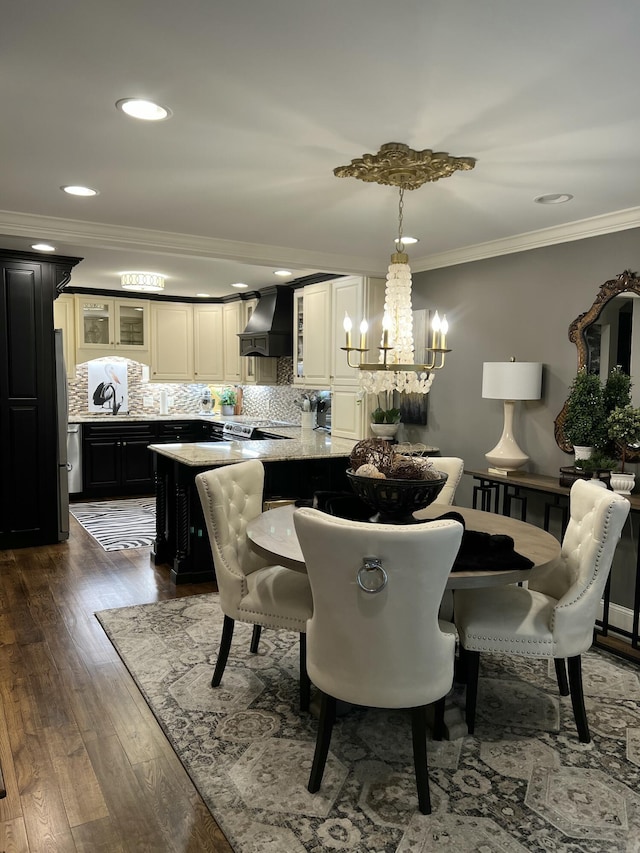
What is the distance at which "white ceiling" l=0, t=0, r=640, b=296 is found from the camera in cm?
167

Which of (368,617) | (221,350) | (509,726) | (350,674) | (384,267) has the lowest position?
(509,726)

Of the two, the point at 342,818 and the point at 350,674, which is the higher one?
the point at 350,674

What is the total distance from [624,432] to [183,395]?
6318mm

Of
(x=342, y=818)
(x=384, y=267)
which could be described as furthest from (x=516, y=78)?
(x=384, y=267)

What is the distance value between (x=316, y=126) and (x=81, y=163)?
1144mm

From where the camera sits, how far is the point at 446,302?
4883 mm

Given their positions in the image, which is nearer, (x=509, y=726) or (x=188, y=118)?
(x=188, y=118)

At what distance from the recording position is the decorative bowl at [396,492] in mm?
2436

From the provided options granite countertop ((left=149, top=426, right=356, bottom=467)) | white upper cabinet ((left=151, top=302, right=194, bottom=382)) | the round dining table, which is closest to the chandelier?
the round dining table

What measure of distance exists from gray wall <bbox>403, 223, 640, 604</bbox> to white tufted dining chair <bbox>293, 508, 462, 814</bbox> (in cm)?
217

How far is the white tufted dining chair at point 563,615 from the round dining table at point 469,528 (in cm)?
13

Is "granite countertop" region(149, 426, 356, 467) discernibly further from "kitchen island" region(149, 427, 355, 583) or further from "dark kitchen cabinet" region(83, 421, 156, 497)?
"dark kitchen cabinet" region(83, 421, 156, 497)

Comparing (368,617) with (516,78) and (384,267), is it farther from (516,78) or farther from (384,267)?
(384,267)

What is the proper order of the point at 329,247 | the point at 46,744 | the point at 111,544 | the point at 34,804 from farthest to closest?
the point at 111,544, the point at 329,247, the point at 46,744, the point at 34,804
